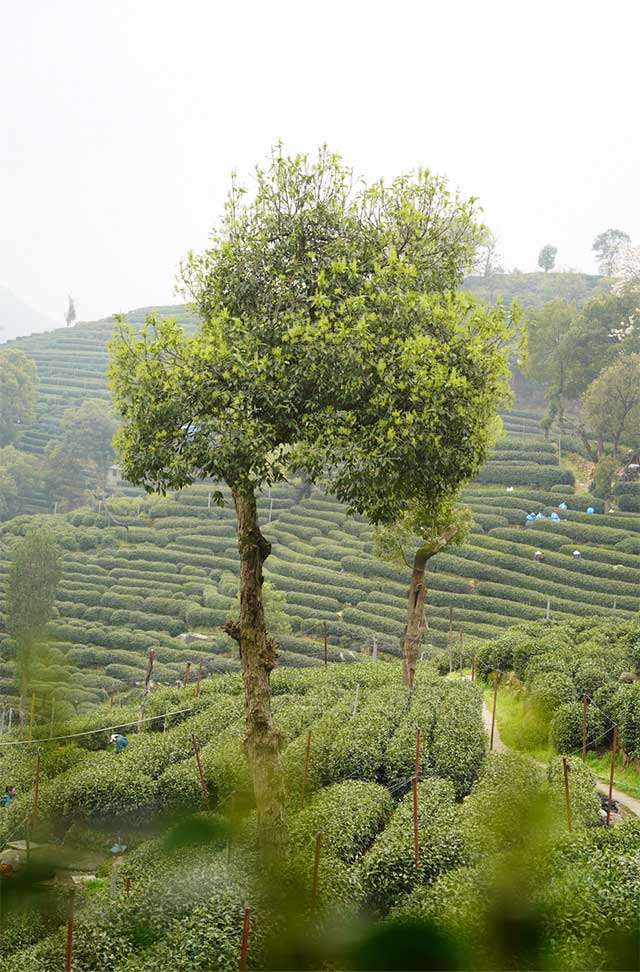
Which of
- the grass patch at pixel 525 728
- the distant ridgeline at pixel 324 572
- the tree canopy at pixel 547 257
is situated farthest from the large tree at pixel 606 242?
the grass patch at pixel 525 728

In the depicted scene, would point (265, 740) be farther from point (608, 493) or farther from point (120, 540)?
point (120, 540)

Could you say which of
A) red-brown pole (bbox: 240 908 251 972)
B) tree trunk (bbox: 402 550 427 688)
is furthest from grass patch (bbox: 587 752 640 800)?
red-brown pole (bbox: 240 908 251 972)

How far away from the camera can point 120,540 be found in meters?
47.2

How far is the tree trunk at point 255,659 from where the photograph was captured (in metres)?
6.94

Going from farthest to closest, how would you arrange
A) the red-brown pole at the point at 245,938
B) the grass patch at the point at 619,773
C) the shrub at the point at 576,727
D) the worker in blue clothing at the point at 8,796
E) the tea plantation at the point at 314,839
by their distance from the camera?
the shrub at the point at 576,727, the grass patch at the point at 619,773, the worker in blue clothing at the point at 8,796, the red-brown pole at the point at 245,938, the tea plantation at the point at 314,839

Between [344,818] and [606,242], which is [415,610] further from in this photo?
[606,242]

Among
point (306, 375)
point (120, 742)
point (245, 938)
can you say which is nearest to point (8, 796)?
point (120, 742)

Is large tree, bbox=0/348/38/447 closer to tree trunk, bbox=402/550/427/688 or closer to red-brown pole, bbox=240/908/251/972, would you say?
tree trunk, bbox=402/550/427/688

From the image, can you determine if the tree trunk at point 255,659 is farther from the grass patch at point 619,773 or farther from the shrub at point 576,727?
the shrub at point 576,727

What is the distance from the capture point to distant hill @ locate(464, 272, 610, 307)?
262 ft

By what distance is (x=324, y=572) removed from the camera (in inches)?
1556

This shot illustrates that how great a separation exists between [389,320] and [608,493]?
119ft

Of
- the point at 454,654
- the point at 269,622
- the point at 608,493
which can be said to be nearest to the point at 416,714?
the point at 454,654

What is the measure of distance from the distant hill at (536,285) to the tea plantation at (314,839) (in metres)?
69.0
